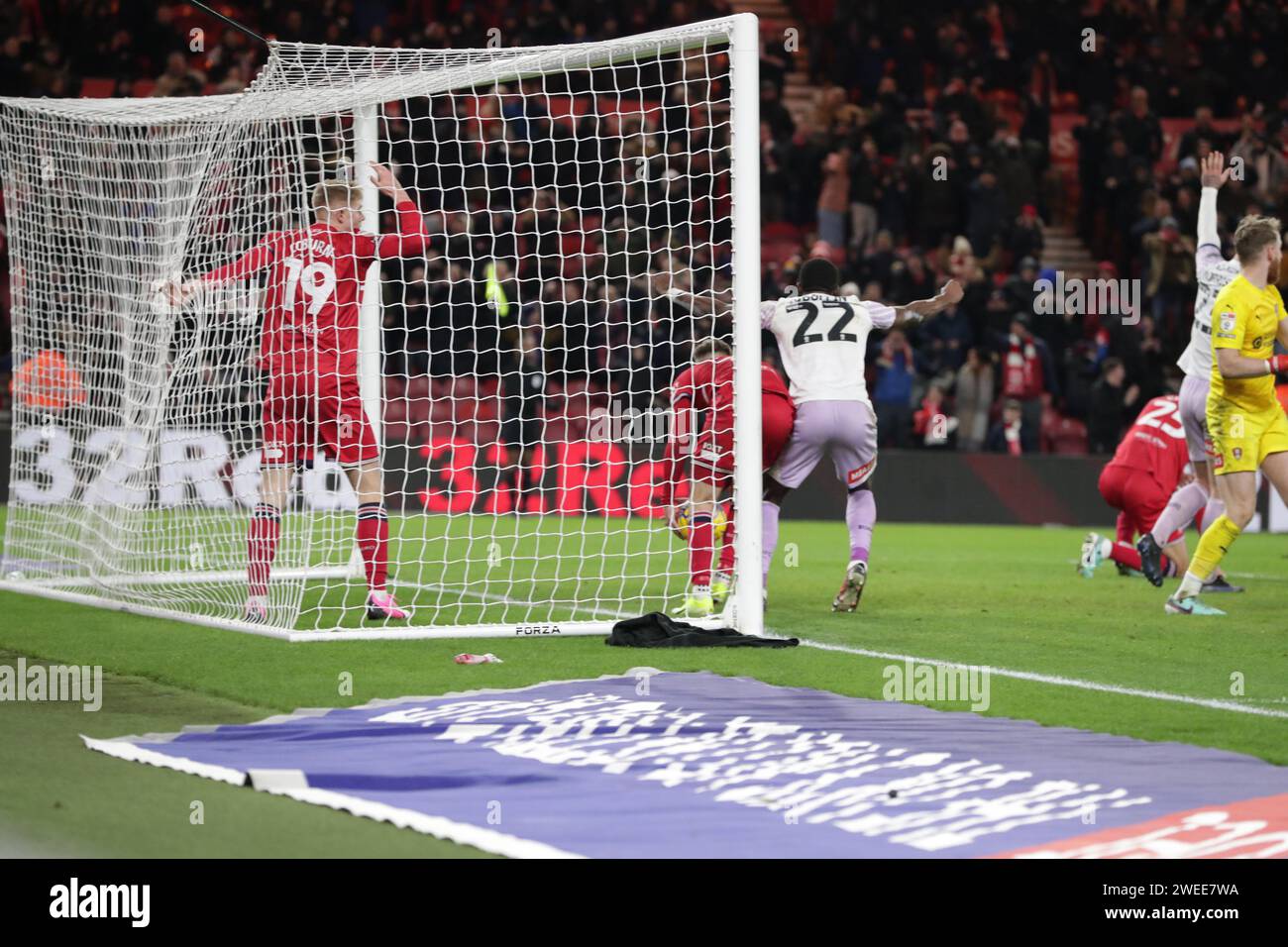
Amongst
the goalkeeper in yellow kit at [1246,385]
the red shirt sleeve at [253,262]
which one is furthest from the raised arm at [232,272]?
the goalkeeper in yellow kit at [1246,385]

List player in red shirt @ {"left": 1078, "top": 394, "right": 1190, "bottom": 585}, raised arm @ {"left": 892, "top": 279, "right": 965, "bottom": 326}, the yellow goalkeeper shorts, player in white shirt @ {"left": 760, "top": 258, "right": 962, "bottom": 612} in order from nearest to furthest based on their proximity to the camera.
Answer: the yellow goalkeeper shorts < player in white shirt @ {"left": 760, "top": 258, "right": 962, "bottom": 612} < raised arm @ {"left": 892, "top": 279, "right": 965, "bottom": 326} < player in red shirt @ {"left": 1078, "top": 394, "right": 1190, "bottom": 585}

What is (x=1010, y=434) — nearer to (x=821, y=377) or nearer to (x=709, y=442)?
(x=821, y=377)

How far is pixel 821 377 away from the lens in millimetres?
9062

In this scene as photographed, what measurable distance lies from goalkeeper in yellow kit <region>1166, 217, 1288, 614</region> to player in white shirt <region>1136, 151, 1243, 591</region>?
67 cm

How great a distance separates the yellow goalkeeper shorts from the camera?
888 cm

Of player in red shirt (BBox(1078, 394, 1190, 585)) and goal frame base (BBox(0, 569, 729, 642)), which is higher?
player in red shirt (BBox(1078, 394, 1190, 585))

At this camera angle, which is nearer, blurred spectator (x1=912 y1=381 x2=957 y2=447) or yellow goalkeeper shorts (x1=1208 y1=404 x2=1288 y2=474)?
yellow goalkeeper shorts (x1=1208 y1=404 x2=1288 y2=474)

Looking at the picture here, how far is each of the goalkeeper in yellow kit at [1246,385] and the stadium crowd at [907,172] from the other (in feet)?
23.7

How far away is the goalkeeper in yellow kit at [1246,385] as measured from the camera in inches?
344

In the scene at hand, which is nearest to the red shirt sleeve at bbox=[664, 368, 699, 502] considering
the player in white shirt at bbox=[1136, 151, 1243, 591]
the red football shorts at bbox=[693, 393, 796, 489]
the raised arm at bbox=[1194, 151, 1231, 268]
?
the red football shorts at bbox=[693, 393, 796, 489]

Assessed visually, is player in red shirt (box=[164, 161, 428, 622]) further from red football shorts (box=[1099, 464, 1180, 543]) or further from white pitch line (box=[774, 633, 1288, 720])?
red football shorts (box=[1099, 464, 1180, 543])

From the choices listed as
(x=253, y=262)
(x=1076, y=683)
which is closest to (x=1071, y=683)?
(x=1076, y=683)

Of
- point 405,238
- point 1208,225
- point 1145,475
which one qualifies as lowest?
point 1145,475

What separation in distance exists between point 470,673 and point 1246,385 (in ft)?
14.4
